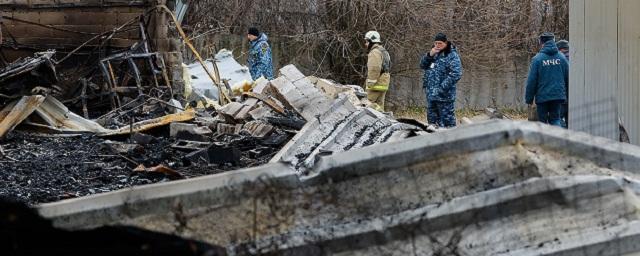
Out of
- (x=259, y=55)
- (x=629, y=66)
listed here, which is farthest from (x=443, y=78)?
(x=259, y=55)

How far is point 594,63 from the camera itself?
27.6ft

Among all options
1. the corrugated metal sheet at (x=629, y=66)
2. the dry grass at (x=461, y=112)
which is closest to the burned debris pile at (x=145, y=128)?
the corrugated metal sheet at (x=629, y=66)

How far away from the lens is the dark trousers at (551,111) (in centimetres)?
1066

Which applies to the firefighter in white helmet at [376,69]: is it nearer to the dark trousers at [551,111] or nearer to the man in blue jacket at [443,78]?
the man in blue jacket at [443,78]

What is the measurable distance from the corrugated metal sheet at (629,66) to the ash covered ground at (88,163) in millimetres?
3402

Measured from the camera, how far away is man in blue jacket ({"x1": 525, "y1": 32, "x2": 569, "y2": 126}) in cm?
1052

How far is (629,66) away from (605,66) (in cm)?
33

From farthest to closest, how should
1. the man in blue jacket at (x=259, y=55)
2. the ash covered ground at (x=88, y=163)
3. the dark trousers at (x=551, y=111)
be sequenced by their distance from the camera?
the man in blue jacket at (x=259, y=55), the dark trousers at (x=551, y=111), the ash covered ground at (x=88, y=163)

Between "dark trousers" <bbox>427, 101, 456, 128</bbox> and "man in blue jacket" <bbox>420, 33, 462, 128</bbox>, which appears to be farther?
"dark trousers" <bbox>427, 101, 456, 128</bbox>

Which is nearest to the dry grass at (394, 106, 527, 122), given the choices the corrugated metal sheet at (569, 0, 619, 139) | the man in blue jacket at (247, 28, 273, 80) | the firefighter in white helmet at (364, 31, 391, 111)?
the man in blue jacket at (247, 28, 273, 80)

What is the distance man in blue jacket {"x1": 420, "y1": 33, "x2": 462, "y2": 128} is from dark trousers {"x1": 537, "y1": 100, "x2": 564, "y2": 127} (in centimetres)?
146

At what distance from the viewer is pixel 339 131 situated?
7363mm

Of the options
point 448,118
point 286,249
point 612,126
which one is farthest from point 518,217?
point 448,118

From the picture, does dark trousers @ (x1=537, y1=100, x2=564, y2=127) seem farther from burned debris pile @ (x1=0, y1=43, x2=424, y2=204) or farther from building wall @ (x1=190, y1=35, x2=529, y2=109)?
building wall @ (x1=190, y1=35, x2=529, y2=109)
